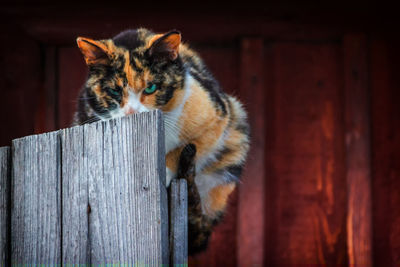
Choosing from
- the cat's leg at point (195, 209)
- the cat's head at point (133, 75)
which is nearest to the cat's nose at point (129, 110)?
the cat's head at point (133, 75)

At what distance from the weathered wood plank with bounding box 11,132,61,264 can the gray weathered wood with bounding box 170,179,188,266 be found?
0.36 metres

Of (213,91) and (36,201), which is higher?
(213,91)

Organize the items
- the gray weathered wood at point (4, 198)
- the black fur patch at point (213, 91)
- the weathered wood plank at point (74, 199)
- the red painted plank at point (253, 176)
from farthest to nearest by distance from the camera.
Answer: the red painted plank at point (253, 176)
the black fur patch at point (213, 91)
the gray weathered wood at point (4, 198)
the weathered wood plank at point (74, 199)

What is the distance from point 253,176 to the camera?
3697mm

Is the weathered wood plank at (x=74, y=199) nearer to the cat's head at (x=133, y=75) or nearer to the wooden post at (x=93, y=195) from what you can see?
the wooden post at (x=93, y=195)

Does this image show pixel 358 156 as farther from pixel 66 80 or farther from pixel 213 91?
pixel 66 80

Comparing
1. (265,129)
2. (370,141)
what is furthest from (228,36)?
(370,141)

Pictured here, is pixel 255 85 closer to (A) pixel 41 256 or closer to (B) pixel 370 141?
(B) pixel 370 141

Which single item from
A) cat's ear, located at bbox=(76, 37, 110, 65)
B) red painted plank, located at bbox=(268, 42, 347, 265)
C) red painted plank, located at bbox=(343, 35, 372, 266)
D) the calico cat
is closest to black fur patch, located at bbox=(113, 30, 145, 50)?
the calico cat

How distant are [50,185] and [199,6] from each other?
7.34 ft

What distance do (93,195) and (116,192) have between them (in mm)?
81

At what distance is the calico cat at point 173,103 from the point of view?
232cm

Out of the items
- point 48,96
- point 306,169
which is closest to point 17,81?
point 48,96

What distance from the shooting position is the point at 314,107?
3.92m
